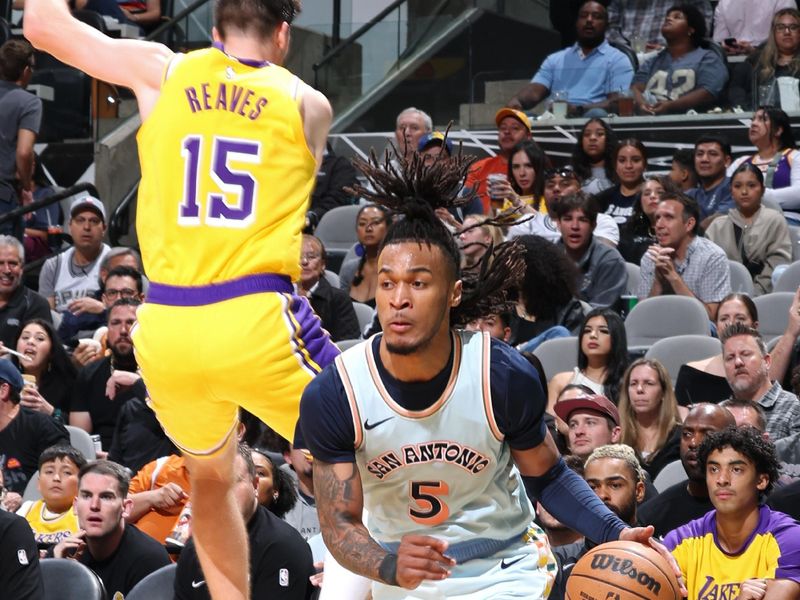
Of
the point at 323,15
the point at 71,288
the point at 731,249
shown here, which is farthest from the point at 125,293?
the point at 323,15

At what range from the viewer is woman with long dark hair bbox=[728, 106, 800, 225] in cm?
1023

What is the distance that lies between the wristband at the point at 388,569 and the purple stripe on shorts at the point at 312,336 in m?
0.89

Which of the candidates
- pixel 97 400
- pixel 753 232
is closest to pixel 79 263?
pixel 97 400

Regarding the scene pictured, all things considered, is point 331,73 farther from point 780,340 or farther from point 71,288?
→ point 780,340

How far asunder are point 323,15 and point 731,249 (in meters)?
5.51

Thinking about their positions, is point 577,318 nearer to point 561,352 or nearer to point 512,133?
point 561,352

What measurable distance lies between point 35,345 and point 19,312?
0.78m

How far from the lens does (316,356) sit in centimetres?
440

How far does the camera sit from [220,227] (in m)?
4.36

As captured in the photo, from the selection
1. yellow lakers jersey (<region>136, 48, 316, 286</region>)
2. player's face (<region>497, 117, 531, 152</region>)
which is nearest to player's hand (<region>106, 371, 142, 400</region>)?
player's face (<region>497, 117, 531, 152</region>)

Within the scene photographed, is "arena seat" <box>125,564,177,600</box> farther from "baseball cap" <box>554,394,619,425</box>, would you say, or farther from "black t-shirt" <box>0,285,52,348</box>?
"black t-shirt" <box>0,285,52,348</box>

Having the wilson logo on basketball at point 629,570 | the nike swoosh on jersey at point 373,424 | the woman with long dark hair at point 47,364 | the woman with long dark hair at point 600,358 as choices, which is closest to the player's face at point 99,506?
the woman with long dark hair at point 47,364

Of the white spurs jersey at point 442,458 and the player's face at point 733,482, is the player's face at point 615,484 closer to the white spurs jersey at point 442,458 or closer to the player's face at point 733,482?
the player's face at point 733,482

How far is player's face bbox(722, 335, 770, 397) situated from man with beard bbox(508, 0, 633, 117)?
15.9 feet
